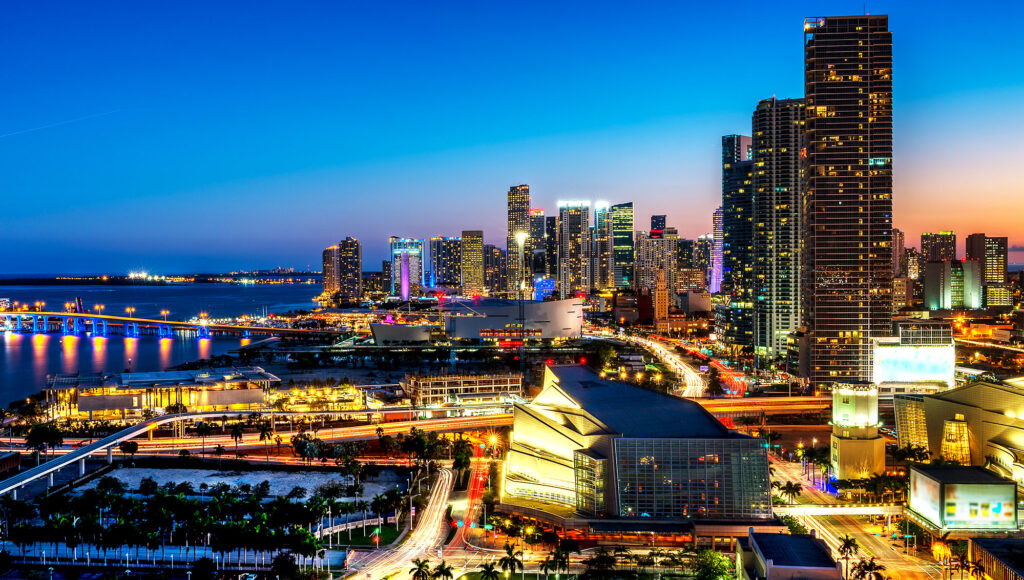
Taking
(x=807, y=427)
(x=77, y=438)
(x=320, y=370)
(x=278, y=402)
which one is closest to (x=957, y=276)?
(x=807, y=427)

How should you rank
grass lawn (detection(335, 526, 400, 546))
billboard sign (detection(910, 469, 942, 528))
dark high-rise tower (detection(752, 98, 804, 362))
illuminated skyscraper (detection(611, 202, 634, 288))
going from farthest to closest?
illuminated skyscraper (detection(611, 202, 634, 288))
dark high-rise tower (detection(752, 98, 804, 362))
grass lawn (detection(335, 526, 400, 546))
billboard sign (detection(910, 469, 942, 528))

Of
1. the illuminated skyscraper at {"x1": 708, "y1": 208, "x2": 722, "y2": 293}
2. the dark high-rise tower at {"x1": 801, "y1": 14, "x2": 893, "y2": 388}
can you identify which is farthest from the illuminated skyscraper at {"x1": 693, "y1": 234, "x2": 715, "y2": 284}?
the dark high-rise tower at {"x1": 801, "y1": 14, "x2": 893, "y2": 388}

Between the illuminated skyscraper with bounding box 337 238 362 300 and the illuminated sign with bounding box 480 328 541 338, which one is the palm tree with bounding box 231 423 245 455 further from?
the illuminated skyscraper with bounding box 337 238 362 300

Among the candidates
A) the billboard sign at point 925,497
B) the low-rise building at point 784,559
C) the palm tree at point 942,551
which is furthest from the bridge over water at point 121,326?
the low-rise building at point 784,559

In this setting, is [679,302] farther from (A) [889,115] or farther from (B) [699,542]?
(B) [699,542]

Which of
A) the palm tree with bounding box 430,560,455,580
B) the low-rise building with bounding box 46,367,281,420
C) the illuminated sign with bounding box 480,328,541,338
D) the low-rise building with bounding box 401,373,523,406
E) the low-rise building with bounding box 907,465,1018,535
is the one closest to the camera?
the palm tree with bounding box 430,560,455,580

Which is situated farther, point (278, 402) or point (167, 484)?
point (278, 402)
